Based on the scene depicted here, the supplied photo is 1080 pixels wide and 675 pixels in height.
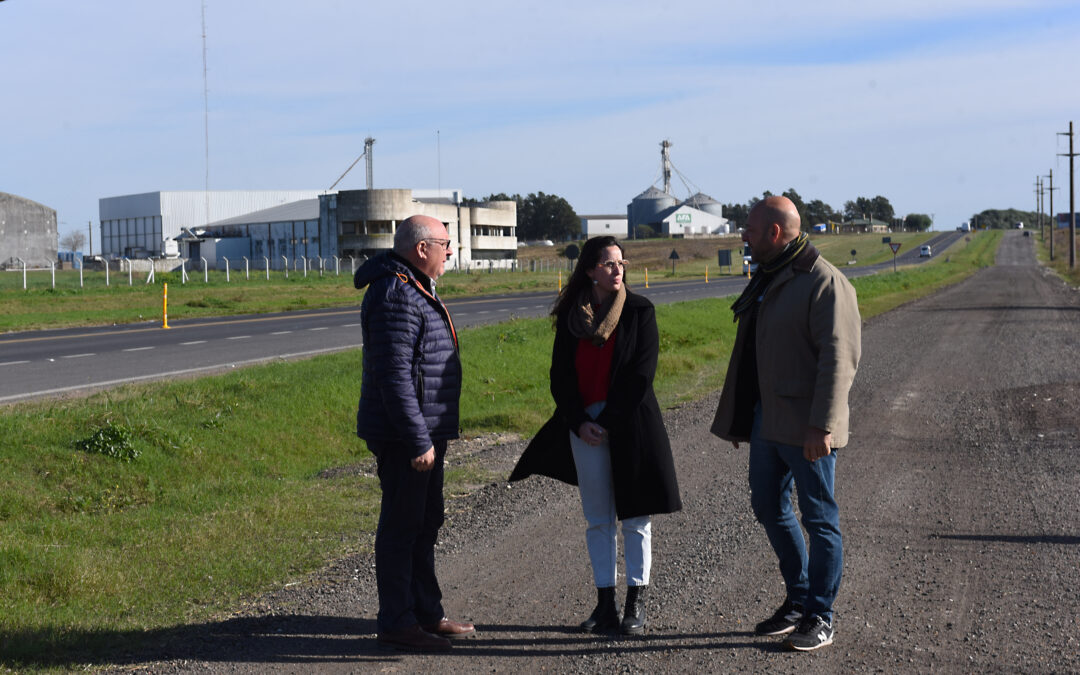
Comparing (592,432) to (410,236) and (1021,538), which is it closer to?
(410,236)

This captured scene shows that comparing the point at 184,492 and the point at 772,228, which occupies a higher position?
the point at 772,228

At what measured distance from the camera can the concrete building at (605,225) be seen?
6230 inches

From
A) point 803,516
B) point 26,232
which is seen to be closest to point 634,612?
point 803,516

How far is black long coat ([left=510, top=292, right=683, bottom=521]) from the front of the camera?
16.5ft

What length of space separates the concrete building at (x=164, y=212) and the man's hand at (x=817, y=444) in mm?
117656

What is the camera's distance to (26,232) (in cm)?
9000

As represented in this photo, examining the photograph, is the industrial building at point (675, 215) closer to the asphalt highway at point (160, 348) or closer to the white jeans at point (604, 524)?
the asphalt highway at point (160, 348)

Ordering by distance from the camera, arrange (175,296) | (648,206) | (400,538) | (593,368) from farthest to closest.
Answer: (648,206) < (175,296) < (593,368) < (400,538)

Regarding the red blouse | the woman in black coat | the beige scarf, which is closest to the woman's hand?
the woman in black coat

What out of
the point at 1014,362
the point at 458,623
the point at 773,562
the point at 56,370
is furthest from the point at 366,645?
the point at 1014,362

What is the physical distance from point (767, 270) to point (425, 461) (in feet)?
6.00

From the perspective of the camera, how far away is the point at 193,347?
2030 cm

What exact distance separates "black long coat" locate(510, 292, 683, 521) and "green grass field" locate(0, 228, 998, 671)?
6.85ft

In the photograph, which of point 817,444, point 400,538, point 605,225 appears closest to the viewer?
point 817,444
